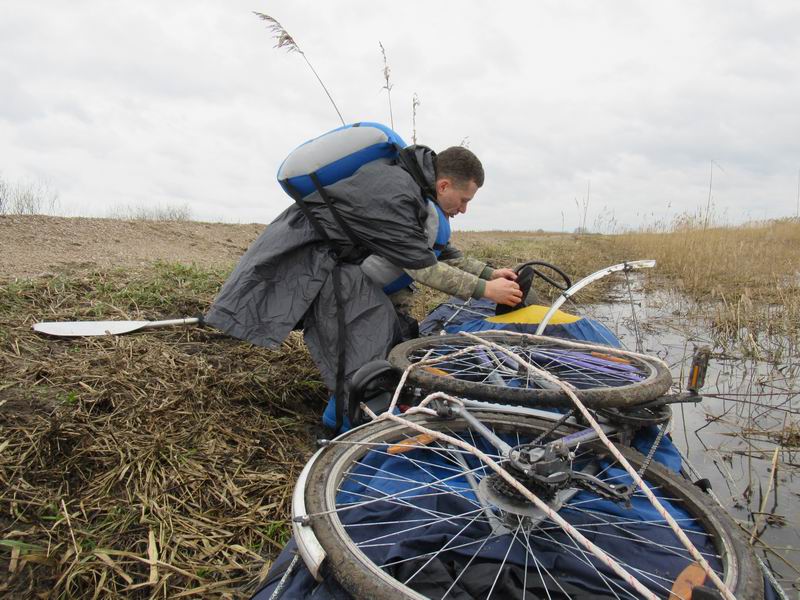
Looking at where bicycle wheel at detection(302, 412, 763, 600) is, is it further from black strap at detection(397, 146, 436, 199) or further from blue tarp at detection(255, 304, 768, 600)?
black strap at detection(397, 146, 436, 199)

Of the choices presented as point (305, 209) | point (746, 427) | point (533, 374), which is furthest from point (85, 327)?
point (746, 427)

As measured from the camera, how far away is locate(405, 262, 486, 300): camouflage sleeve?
2758 mm

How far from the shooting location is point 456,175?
9.39ft

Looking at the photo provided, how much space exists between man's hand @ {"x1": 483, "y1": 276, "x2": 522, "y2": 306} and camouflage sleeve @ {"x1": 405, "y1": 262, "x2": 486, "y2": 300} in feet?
0.20

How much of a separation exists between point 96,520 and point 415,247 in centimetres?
171

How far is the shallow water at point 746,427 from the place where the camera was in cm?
218

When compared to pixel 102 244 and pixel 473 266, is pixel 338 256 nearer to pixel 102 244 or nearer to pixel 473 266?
pixel 473 266

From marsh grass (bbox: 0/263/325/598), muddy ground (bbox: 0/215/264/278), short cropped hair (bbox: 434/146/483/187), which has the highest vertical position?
short cropped hair (bbox: 434/146/483/187)

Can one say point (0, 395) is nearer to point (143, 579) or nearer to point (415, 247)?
point (143, 579)

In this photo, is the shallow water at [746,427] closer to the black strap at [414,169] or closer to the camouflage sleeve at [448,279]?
the camouflage sleeve at [448,279]

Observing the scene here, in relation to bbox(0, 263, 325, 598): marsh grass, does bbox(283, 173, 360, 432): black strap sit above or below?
above

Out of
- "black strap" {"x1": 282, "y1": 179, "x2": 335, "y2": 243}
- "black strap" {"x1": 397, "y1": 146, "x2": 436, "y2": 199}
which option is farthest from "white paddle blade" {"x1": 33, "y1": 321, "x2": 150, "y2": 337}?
"black strap" {"x1": 397, "y1": 146, "x2": 436, "y2": 199}

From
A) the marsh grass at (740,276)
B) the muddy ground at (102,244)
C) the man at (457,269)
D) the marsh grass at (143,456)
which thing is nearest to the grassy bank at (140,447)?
the marsh grass at (143,456)

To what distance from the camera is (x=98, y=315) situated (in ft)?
10.9
